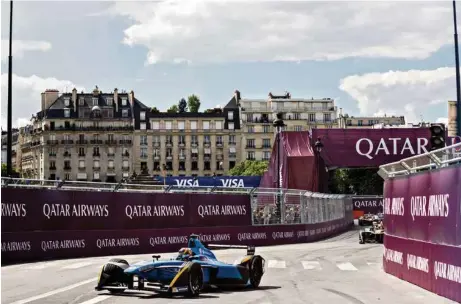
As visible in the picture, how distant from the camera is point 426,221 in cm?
1789

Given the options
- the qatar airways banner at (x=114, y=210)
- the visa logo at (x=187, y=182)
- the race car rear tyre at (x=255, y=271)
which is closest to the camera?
the race car rear tyre at (x=255, y=271)

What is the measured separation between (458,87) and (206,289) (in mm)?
21156

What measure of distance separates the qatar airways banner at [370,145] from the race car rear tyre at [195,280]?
4731 cm

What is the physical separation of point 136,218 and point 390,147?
3379cm

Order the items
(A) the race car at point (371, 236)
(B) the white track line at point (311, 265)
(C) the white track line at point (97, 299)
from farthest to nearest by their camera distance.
A: (A) the race car at point (371, 236), (B) the white track line at point (311, 265), (C) the white track line at point (97, 299)

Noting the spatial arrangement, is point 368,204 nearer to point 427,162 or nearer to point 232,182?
point 232,182

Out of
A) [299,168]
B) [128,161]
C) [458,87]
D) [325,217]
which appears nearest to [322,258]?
[458,87]

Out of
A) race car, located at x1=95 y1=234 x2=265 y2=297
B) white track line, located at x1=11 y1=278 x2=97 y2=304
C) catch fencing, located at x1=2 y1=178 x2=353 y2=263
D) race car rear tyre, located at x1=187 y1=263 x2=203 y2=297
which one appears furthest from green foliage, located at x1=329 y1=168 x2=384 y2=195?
race car rear tyre, located at x1=187 y1=263 x2=203 y2=297

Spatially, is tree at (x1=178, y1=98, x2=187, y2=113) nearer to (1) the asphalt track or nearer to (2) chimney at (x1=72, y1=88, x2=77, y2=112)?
(2) chimney at (x1=72, y1=88, x2=77, y2=112)

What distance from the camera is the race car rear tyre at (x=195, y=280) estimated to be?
52.0 feet

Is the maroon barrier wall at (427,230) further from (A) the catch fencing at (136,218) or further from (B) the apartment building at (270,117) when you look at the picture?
(B) the apartment building at (270,117)

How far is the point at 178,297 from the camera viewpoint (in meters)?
16.0

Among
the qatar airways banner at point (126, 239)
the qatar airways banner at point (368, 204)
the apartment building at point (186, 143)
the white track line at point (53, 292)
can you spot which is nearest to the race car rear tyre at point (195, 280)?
the white track line at point (53, 292)

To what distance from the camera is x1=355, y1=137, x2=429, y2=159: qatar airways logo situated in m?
63.2
